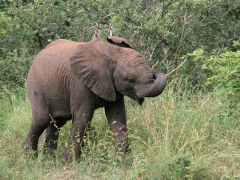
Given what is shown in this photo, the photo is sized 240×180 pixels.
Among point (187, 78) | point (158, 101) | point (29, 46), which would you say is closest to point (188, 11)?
point (187, 78)

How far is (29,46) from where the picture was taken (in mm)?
10820

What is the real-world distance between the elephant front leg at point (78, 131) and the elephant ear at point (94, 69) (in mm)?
313

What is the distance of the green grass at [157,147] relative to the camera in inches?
227

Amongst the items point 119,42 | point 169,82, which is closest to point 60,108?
point 119,42

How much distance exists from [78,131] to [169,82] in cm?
258

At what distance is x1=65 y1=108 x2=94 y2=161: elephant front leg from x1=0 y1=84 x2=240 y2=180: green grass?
0.38 feet

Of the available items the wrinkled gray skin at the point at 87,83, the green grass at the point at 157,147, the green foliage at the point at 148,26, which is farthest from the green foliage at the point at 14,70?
the wrinkled gray skin at the point at 87,83

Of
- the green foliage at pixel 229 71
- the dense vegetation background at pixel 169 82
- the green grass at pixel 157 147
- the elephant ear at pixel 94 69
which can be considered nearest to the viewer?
the green grass at pixel 157 147

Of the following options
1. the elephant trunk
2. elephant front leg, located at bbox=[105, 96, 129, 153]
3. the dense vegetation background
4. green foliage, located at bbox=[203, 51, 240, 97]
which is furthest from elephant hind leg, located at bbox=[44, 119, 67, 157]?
green foliage, located at bbox=[203, 51, 240, 97]

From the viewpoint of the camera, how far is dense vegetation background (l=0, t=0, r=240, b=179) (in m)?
6.12

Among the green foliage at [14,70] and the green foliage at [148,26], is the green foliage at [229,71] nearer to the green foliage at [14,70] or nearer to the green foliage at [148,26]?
the green foliage at [148,26]

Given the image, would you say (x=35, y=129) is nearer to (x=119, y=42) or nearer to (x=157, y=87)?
(x=119, y=42)

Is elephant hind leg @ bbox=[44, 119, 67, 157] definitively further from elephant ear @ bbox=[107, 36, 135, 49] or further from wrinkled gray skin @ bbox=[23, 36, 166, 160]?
elephant ear @ bbox=[107, 36, 135, 49]

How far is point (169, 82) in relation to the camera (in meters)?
8.81
